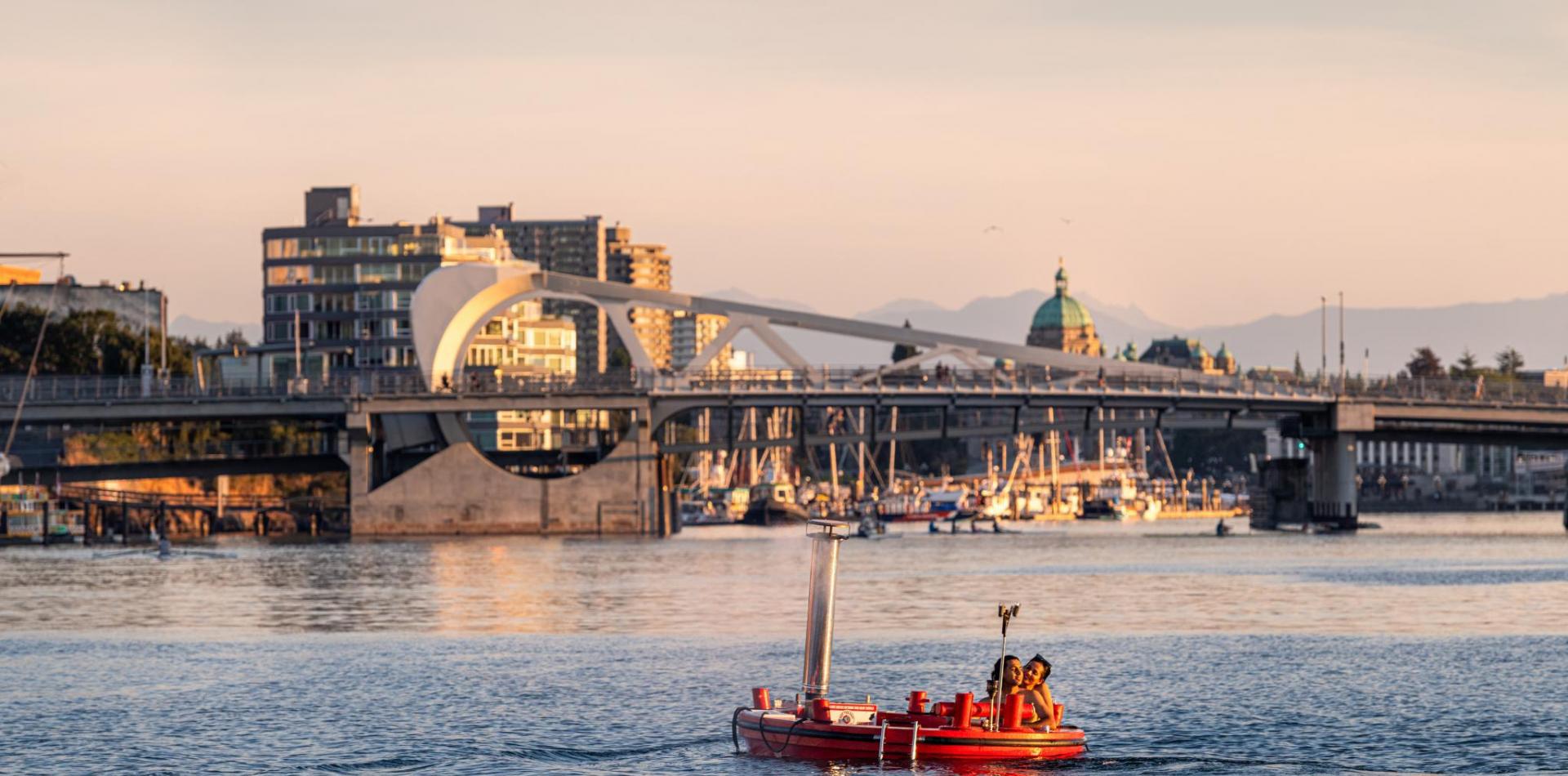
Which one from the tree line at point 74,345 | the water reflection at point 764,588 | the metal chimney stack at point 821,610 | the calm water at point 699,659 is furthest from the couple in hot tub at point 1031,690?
the tree line at point 74,345

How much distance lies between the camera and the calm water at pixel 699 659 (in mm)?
46750

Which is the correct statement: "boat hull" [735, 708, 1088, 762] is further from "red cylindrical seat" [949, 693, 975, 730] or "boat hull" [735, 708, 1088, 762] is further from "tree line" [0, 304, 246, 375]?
"tree line" [0, 304, 246, 375]

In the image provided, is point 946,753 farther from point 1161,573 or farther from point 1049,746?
point 1161,573

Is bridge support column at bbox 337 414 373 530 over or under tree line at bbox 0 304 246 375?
under

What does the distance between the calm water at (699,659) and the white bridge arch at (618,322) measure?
4992cm

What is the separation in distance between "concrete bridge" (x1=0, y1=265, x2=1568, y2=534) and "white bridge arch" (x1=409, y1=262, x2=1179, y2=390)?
0.18 meters

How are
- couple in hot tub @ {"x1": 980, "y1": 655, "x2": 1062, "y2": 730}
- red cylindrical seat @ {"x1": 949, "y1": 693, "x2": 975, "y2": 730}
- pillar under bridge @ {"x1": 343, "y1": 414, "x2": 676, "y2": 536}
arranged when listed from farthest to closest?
pillar under bridge @ {"x1": 343, "y1": 414, "x2": 676, "y2": 536} < couple in hot tub @ {"x1": 980, "y1": 655, "x2": 1062, "y2": 730} < red cylindrical seat @ {"x1": 949, "y1": 693, "x2": 975, "y2": 730}

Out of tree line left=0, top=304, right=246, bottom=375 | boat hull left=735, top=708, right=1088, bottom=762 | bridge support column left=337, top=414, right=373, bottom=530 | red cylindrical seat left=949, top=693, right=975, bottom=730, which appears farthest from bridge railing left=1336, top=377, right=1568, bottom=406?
red cylindrical seat left=949, top=693, right=975, bottom=730

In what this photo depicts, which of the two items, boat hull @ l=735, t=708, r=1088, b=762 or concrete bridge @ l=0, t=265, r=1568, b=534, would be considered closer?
boat hull @ l=735, t=708, r=1088, b=762

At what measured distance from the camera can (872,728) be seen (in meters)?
42.2

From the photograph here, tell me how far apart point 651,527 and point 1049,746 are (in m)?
122

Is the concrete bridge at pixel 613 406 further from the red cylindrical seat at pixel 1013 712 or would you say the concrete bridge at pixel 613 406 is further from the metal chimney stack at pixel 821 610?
the red cylindrical seat at pixel 1013 712

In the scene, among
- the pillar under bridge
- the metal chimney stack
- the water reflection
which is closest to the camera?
the metal chimney stack

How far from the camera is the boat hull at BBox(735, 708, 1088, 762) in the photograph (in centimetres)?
4200
